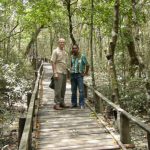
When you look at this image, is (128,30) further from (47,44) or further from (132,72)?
(47,44)

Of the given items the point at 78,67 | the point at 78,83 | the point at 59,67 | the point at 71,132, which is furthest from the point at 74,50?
the point at 71,132

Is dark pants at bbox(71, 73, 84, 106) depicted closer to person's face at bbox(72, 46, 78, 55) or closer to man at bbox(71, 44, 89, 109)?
man at bbox(71, 44, 89, 109)

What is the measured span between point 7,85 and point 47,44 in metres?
55.0

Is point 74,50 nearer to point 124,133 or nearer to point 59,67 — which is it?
point 59,67

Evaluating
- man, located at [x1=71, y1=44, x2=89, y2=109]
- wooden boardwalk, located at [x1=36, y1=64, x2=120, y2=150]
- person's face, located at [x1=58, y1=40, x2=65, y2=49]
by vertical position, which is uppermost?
person's face, located at [x1=58, y1=40, x2=65, y2=49]

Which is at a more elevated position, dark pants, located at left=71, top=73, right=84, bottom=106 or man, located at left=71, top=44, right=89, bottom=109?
man, located at left=71, top=44, right=89, bottom=109

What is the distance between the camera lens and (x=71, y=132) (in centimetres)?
912

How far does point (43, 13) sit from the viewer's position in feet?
62.2

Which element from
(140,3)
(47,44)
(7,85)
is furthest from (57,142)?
(47,44)

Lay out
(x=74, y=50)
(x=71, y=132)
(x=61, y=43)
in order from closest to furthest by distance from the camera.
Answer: (x=71, y=132), (x=61, y=43), (x=74, y=50)

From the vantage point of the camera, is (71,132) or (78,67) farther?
(78,67)

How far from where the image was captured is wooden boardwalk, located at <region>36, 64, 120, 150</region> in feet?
26.2

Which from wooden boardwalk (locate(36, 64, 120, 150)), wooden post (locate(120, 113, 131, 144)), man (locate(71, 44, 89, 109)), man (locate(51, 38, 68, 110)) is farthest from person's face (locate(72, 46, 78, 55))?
wooden post (locate(120, 113, 131, 144))

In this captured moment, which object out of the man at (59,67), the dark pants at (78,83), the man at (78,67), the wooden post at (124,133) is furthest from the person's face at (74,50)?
the wooden post at (124,133)
